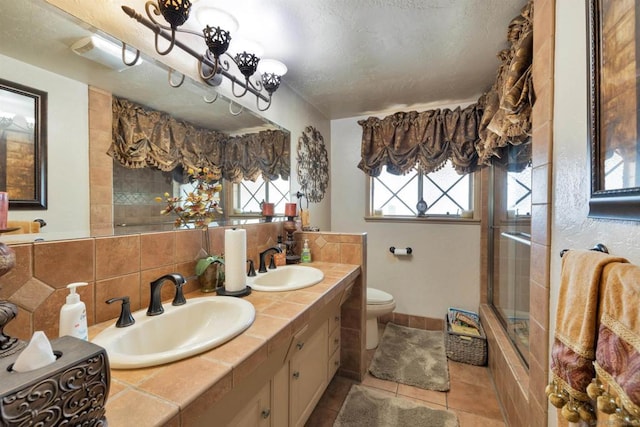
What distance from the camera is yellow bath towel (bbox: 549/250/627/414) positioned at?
58 centimetres

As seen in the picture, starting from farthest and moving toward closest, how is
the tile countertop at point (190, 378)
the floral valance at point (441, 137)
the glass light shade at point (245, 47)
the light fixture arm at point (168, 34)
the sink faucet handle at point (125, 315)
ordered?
the floral valance at point (441, 137)
the glass light shade at point (245, 47)
the light fixture arm at point (168, 34)
the sink faucet handle at point (125, 315)
the tile countertop at point (190, 378)

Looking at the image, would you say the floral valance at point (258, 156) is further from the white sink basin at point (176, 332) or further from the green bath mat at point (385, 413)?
the green bath mat at point (385, 413)

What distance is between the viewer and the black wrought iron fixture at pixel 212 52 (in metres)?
0.99

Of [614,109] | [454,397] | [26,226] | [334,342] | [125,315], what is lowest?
[454,397]

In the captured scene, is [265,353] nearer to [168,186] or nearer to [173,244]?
[173,244]

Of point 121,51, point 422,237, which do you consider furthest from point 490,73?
point 121,51

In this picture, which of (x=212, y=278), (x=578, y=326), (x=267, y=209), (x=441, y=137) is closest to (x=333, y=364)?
(x=212, y=278)

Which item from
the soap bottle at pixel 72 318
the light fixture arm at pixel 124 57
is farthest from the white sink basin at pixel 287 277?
the light fixture arm at pixel 124 57

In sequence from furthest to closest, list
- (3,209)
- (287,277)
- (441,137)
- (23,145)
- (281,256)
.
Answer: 1. (441,137)
2. (281,256)
3. (287,277)
4. (23,145)
5. (3,209)

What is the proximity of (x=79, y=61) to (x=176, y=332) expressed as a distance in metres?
0.99

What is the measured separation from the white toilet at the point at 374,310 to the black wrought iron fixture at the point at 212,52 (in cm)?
174

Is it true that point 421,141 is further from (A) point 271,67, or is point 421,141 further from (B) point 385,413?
(B) point 385,413

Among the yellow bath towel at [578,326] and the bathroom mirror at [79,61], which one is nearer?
the yellow bath towel at [578,326]

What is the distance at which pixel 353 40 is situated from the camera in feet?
5.01
